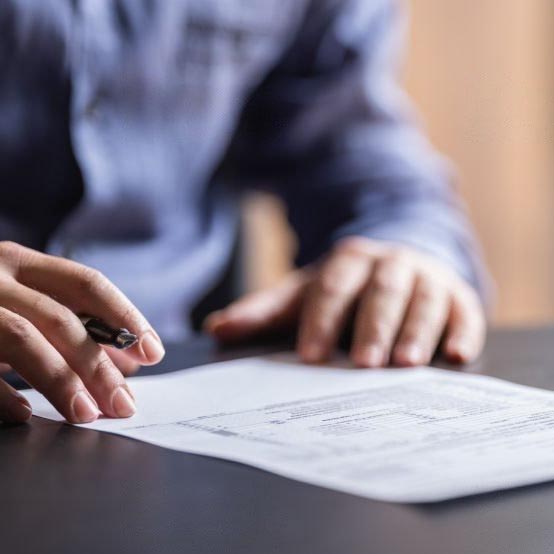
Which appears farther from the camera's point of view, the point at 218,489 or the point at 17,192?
the point at 17,192

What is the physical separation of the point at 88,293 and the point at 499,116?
2222 mm

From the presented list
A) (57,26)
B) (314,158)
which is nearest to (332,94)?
(314,158)

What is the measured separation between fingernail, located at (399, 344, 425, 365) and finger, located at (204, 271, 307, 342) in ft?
0.51

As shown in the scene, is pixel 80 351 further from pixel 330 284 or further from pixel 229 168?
pixel 229 168

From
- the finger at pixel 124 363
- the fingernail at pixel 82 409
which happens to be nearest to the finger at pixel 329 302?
the finger at pixel 124 363

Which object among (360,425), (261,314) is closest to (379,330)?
(261,314)

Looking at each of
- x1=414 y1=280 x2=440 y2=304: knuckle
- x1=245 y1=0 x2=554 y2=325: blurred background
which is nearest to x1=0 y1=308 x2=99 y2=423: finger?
x1=414 y1=280 x2=440 y2=304: knuckle

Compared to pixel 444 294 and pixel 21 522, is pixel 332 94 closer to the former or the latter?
pixel 444 294

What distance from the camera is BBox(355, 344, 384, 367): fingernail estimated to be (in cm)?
67

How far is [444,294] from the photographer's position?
770 millimetres

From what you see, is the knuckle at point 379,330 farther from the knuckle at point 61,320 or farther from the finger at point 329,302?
the knuckle at point 61,320

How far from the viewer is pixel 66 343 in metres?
0.51

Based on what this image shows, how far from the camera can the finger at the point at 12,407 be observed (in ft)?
1.57

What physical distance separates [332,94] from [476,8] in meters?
1.52
